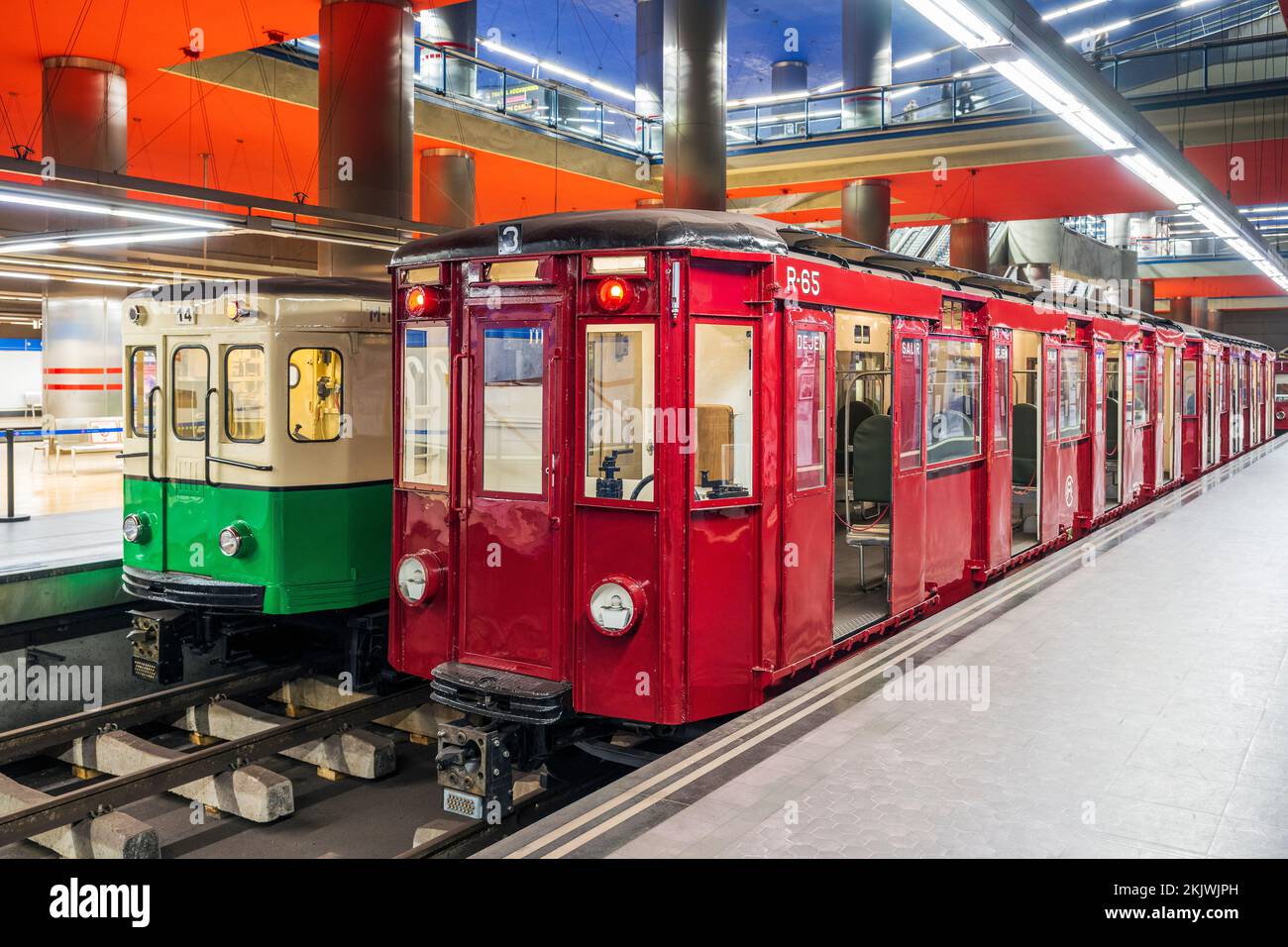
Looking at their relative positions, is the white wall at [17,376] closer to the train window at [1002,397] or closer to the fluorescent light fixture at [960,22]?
the train window at [1002,397]

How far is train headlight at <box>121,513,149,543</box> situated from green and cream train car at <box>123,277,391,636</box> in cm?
1

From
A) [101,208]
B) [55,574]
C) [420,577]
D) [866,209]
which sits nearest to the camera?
[420,577]

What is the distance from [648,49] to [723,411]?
2941 cm

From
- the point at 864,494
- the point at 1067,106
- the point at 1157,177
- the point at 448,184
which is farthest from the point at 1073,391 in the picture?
the point at 448,184

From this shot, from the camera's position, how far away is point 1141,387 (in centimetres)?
1532

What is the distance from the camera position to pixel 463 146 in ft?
A: 61.7

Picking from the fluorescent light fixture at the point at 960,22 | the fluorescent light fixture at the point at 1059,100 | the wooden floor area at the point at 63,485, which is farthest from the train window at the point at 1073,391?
the wooden floor area at the point at 63,485

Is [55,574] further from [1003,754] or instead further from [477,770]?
[1003,754]

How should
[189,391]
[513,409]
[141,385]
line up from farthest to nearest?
1. [141,385]
2. [189,391]
3. [513,409]

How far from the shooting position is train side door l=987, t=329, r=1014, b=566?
9203 millimetres

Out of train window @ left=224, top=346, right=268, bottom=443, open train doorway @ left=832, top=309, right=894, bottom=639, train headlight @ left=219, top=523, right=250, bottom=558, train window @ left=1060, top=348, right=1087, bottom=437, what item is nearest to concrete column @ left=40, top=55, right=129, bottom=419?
train window @ left=224, top=346, right=268, bottom=443
